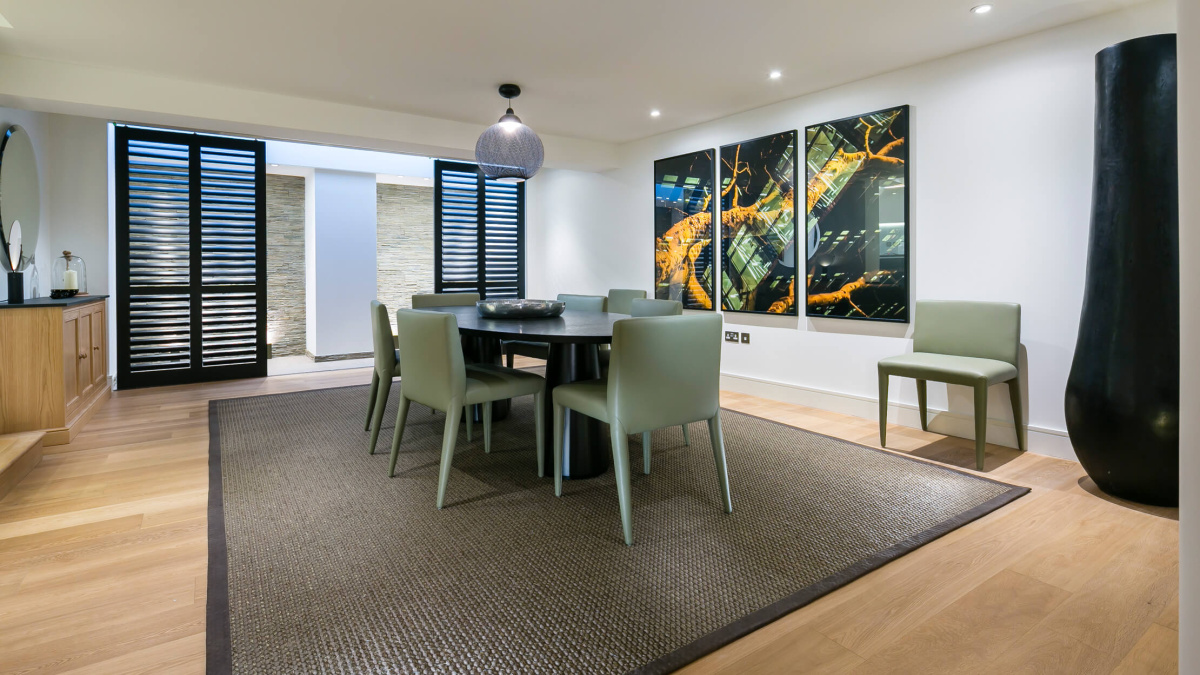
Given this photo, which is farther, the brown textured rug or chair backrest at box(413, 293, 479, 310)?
chair backrest at box(413, 293, 479, 310)

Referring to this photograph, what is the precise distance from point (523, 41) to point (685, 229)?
2328 mm

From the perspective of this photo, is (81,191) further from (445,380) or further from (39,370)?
(445,380)

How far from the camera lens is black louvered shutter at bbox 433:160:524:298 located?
249 inches

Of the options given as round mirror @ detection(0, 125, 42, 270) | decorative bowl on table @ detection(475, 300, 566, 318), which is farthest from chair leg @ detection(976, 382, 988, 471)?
round mirror @ detection(0, 125, 42, 270)

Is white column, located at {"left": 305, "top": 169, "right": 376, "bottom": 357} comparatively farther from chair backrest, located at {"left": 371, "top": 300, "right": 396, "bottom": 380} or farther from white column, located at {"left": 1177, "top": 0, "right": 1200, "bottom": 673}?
white column, located at {"left": 1177, "top": 0, "right": 1200, "bottom": 673}

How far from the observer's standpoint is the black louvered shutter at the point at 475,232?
249 inches

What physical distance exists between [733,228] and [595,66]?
1.73 metres

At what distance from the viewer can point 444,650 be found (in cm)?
151

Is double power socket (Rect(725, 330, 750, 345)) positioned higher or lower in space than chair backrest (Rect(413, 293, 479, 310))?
lower

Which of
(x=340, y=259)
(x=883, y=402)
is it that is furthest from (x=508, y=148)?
(x=340, y=259)

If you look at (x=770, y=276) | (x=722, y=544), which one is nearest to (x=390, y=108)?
(x=770, y=276)

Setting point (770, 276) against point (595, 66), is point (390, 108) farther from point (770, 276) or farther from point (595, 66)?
point (770, 276)

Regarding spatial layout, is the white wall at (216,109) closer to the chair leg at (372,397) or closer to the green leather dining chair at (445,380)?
the chair leg at (372,397)

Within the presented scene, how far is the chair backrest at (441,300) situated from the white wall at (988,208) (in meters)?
2.24
